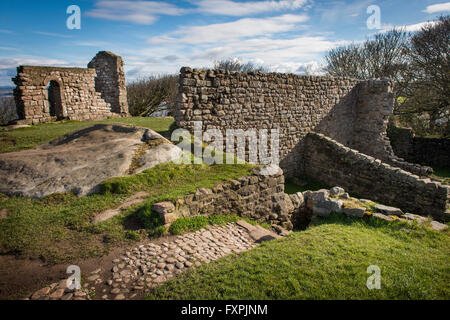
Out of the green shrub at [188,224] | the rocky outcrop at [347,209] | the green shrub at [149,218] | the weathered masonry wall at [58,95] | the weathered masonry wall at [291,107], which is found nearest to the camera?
the green shrub at [149,218]

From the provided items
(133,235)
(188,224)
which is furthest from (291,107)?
(133,235)

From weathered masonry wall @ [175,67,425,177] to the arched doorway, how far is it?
10040 mm

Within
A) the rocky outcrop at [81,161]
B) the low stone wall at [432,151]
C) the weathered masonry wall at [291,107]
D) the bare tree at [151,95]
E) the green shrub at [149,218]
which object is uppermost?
the bare tree at [151,95]

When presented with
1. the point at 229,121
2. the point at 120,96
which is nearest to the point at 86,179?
the point at 229,121

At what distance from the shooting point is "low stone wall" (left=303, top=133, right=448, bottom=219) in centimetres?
776

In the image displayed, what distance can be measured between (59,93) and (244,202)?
13519mm

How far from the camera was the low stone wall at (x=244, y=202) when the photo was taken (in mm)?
4974

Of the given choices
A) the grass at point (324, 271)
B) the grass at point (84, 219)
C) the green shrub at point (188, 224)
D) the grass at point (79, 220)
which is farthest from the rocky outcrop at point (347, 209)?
the green shrub at point (188, 224)

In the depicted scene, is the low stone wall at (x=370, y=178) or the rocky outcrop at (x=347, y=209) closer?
the rocky outcrop at (x=347, y=209)

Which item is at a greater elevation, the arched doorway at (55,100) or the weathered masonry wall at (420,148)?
the arched doorway at (55,100)

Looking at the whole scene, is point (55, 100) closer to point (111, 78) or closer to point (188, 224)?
point (111, 78)

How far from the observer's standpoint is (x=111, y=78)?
62.2 ft

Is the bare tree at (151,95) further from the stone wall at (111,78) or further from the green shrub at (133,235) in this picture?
the green shrub at (133,235)

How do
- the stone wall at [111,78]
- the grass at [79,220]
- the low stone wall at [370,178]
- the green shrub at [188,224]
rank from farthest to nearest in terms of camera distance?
the stone wall at [111,78]
the low stone wall at [370,178]
the green shrub at [188,224]
the grass at [79,220]
